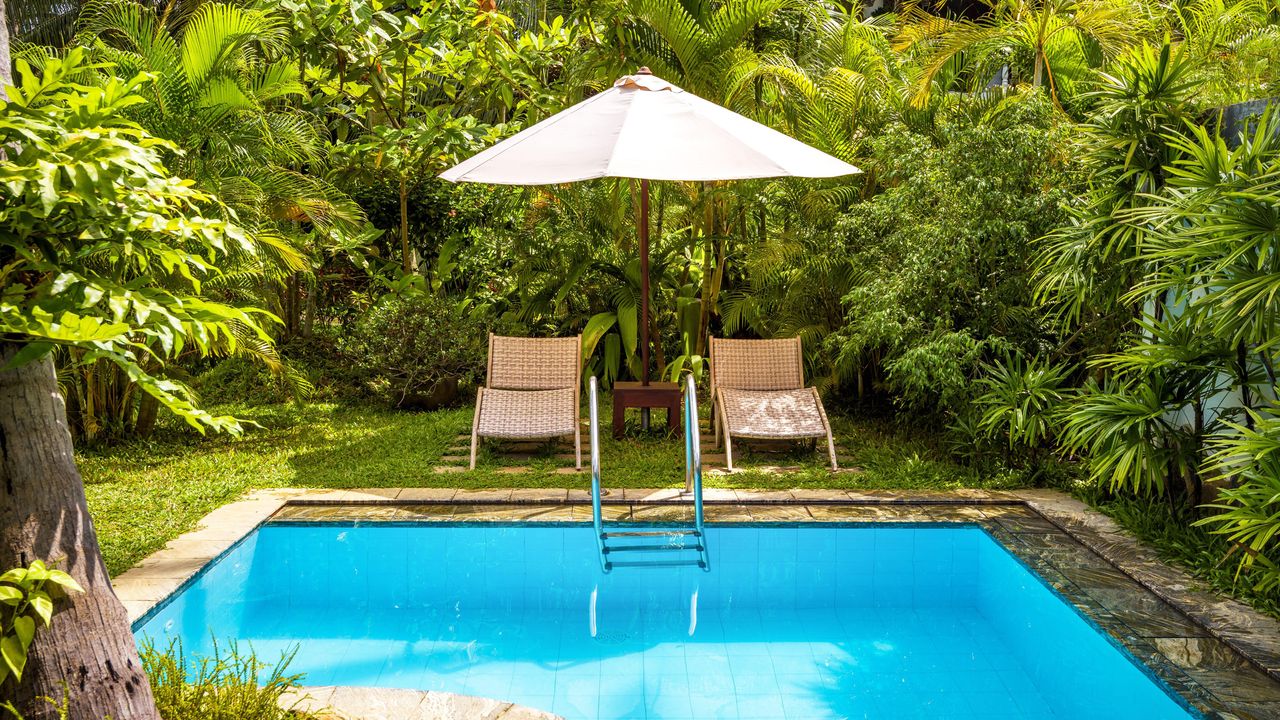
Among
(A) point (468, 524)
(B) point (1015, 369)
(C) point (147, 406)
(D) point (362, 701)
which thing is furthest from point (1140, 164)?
(C) point (147, 406)

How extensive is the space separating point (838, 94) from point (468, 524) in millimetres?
4929

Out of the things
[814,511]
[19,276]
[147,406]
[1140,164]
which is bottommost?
[814,511]

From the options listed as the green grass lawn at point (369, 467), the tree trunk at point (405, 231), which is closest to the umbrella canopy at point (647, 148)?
the green grass lawn at point (369, 467)

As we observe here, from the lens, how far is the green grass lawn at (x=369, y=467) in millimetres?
6703

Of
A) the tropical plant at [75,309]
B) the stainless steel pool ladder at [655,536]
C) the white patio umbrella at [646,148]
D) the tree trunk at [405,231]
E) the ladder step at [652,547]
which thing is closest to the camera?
the tropical plant at [75,309]

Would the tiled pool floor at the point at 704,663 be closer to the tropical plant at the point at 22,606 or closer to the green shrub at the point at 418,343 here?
the tropical plant at the point at 22,606

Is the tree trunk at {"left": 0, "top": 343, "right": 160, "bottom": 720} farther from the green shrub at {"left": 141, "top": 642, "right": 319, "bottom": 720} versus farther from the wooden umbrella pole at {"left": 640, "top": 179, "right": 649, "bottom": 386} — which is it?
the wooden umbrella pole at {"left": 640, "top": 179, "right": 649, "bottom": 386}

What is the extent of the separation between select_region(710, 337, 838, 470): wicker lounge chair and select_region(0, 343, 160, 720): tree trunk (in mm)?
5137

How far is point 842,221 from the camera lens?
8047mm

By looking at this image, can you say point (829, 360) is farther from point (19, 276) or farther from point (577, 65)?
point (19, 276)

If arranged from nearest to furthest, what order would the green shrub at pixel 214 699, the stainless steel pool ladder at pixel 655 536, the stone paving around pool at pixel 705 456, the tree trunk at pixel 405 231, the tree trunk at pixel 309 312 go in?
the green shrub at pixel 214 699 → the stainless steel pool ladder at pixel 655 536 → the stone paving around pool at pixel 705 456 → the tree trunk at pixel 405 231 → the tree trunk at pixel 309 312

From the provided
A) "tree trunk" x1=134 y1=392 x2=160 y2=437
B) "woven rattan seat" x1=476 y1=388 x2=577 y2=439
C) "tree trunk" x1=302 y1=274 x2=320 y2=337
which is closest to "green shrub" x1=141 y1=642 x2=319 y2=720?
"woven rattan seat" x1=476 y1=388 x2=577 y2=439

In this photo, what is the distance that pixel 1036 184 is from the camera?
7320 millimetres

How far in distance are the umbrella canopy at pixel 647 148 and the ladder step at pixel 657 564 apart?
2.23 m
